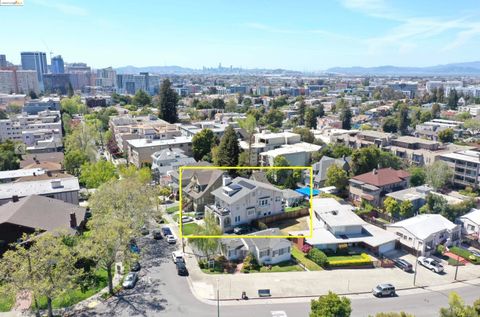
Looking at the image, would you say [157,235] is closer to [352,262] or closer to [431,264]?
[352,262]

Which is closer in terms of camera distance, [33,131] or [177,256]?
[177,256]

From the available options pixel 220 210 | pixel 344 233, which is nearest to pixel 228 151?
pixel 220 210

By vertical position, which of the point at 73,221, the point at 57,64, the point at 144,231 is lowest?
the point at 144,231

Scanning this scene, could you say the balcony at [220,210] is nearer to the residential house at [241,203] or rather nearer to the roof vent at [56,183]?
the residential house at [241,203]

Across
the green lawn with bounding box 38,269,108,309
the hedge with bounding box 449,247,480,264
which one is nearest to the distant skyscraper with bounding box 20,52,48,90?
the green lawn with bounding box 38,269,108,309

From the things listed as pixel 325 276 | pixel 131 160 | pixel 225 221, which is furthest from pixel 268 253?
pixel 131 160

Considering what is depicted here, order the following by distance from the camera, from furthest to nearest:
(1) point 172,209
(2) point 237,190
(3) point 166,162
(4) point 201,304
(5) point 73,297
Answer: (3) point 166,162 → (1) point 172,209 → (2) point 237,190 → (5) point 73,297 → (4) point 201,304

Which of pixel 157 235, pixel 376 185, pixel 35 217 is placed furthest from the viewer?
pixel 376 185

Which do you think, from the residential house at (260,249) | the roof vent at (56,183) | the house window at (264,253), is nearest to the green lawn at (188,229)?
the residential house at (260,249)
